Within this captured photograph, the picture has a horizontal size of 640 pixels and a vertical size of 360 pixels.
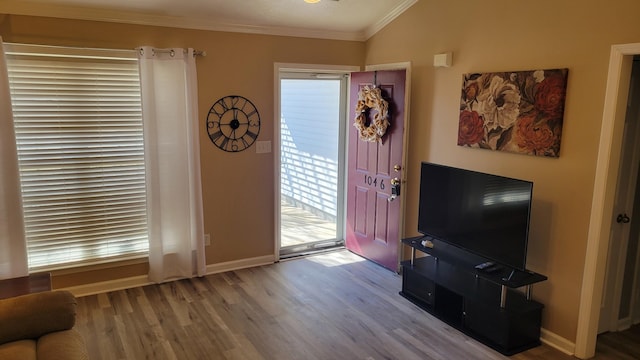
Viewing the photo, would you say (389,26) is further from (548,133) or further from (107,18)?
(107,18)

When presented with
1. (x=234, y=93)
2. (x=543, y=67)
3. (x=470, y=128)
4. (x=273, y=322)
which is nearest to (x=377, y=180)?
→ (x=470, y=128)

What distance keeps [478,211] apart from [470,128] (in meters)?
0.73

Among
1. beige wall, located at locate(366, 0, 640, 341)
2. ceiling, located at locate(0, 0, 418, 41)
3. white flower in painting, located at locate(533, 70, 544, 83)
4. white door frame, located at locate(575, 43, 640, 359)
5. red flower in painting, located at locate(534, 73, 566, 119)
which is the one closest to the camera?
white door frame, located at locate(575, 43, 640, 359)

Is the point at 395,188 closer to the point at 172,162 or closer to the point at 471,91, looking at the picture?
the point at 471,91

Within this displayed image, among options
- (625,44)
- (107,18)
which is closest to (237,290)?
(107,18)

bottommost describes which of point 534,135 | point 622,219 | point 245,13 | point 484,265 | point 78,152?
point 484,265

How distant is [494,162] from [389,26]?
5.99 feet

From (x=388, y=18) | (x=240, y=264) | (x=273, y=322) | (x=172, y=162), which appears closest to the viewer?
(x=273, y=322)

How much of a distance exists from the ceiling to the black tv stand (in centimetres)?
221

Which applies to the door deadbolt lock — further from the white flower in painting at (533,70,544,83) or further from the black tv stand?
the white flower in painting at (533,70,544,83)

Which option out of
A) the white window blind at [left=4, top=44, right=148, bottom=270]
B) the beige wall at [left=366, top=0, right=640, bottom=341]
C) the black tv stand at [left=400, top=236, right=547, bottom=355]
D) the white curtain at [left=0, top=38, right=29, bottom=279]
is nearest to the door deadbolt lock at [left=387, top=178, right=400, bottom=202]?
the beige wall at [left=366, top=0, right=640, bottom=341]

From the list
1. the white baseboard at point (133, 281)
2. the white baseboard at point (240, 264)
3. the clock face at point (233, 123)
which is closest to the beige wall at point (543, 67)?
the clock face at point (233, 123)

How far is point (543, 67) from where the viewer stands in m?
3.18

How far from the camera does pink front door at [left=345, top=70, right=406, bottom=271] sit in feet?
14.3
